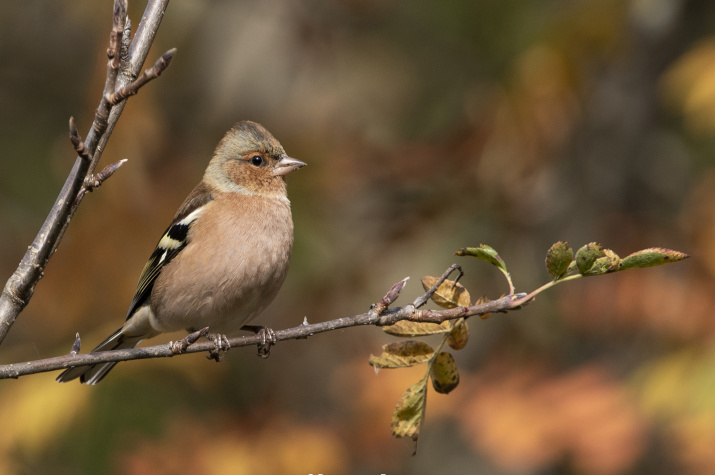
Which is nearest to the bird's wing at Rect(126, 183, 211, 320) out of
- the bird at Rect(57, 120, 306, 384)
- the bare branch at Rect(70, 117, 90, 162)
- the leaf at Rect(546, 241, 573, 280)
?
the bird at Rect(57, 120, 306, 384)

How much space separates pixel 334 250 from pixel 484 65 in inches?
99.2

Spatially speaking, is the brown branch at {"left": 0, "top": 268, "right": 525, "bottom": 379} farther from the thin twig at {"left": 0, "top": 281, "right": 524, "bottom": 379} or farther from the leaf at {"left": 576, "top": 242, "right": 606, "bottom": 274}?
the leaf at {"left": 576, "top": 242, "right": 606, "bottom": 274}

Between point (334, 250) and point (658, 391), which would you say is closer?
point (658, 391)

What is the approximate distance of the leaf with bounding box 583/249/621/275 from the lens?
95.5 inches

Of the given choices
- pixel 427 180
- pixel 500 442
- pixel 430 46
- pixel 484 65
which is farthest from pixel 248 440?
pixel 430 46

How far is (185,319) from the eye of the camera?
4.61 metres

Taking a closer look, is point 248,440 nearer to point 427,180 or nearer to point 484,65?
point 427,180

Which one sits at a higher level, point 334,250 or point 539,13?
point 539,13

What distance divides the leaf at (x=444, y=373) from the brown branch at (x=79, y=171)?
4.30 feet

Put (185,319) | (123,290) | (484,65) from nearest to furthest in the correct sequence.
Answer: (185,319) < (123,290) < (484,65)

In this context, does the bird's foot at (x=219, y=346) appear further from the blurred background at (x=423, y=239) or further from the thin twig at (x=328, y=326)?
the blurred background at (x=423, y=239)

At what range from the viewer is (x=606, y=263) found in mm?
2438

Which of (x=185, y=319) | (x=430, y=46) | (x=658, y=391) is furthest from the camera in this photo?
(x=430, y=46)

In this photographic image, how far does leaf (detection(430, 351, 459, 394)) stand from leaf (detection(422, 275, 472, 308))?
0.17 meters
